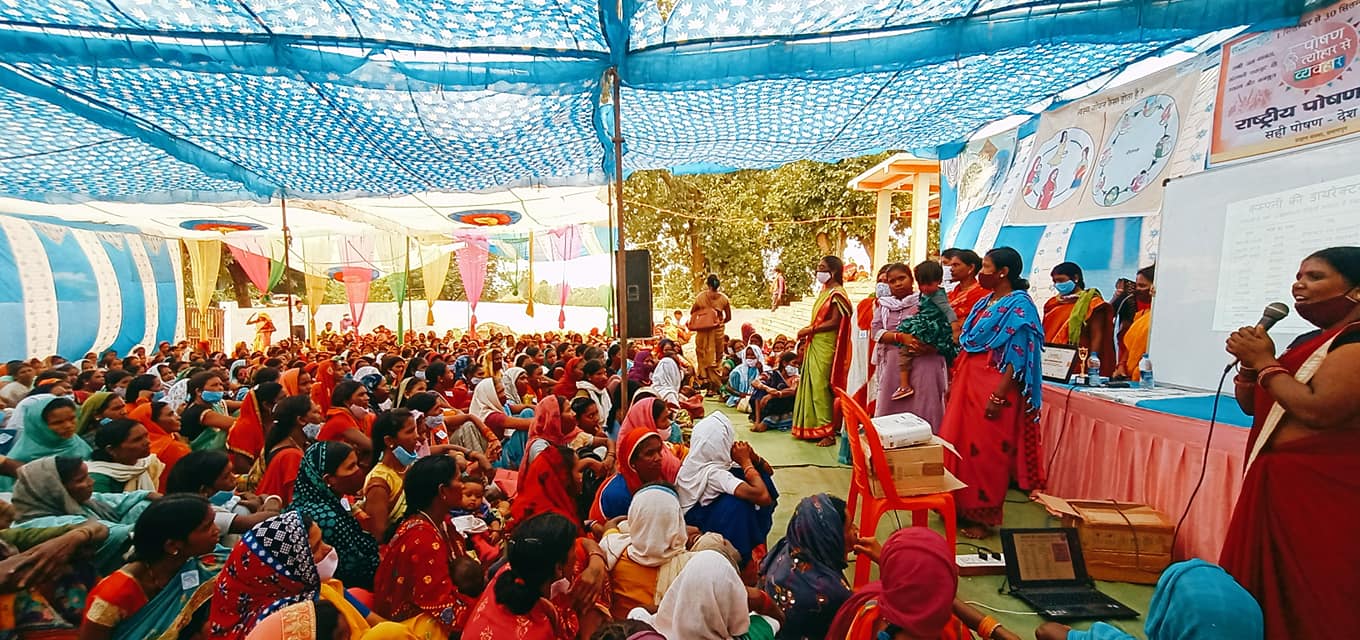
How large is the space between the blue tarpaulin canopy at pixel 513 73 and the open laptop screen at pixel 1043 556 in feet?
9.05

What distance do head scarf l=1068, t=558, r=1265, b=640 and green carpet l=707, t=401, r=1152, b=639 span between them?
129cm

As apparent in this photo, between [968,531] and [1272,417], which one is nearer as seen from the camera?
[1272,417]

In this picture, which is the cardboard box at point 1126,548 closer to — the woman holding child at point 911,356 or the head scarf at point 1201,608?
the woman holding child at point 911,356

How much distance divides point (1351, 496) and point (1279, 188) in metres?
2.88

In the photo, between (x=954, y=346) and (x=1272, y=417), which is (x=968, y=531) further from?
(x=1272, y=417)

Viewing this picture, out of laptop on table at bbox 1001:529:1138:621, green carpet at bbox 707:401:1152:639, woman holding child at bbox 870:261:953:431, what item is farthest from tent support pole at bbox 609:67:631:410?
laptop on table at bbox 1001:529:1138:621

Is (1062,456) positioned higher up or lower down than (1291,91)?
lower down

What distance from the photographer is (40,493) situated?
2.57 m

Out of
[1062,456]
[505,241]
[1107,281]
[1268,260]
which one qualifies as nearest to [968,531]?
[1062,456]

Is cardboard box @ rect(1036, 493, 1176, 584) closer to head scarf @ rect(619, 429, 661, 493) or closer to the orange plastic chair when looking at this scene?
the orange plastic chair

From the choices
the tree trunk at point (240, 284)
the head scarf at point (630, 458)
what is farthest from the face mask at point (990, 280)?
the tree trunk at point (240, 284)

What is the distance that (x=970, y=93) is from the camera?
513 cm

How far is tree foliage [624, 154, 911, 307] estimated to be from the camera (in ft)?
52.2

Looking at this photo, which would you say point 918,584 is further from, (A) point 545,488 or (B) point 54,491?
(B) point 54,491
